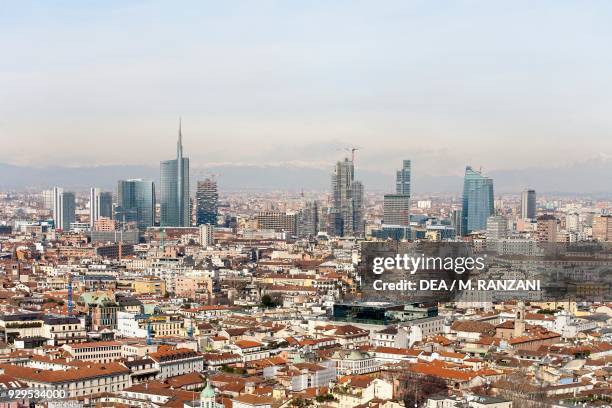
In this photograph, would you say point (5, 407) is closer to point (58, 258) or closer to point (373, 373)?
point (373, 373)

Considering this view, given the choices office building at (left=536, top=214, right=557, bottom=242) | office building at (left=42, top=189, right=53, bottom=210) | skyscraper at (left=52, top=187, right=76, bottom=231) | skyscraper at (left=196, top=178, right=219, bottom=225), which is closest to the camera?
office building at (left=536, top=214, right=557, bottom=242)

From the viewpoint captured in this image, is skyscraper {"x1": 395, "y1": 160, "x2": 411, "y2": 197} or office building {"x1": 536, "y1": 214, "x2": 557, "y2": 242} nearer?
office building {"x1": 536, "y1": 214, "x2": 557, "y2": 242}

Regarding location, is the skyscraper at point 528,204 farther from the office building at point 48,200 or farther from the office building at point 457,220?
the office building at point 48,200

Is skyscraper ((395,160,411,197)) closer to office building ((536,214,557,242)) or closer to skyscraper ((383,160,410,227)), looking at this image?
skyscraper ((383,160,410,227))

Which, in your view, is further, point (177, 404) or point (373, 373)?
point (373, 373)

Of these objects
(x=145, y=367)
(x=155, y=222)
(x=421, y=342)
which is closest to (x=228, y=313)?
(x=421, y=342)

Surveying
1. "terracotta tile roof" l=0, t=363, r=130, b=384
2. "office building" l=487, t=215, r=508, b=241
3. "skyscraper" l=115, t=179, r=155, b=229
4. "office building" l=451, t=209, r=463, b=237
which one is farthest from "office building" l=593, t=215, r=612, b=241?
"terracotta tile roof" l=0, t=363, r=130, b=384
